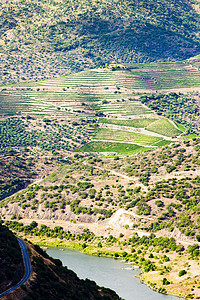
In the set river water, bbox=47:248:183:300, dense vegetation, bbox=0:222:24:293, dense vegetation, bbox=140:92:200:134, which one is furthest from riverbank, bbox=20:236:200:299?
dense vegetation, bbox=140:92:200:134

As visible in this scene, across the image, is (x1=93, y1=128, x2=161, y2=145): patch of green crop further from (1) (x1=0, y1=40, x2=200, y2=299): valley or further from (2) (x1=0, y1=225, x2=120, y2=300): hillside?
(2) (x1=0, y1=225, x2=120, y2=300): hillside

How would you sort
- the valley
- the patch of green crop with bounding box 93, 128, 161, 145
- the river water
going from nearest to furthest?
the river water, the valley, the patch of green crop with bounding box 93, 128, 161, 145

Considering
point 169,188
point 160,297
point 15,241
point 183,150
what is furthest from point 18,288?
point 183,150

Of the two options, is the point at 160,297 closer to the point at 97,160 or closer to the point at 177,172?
the point at 177,172

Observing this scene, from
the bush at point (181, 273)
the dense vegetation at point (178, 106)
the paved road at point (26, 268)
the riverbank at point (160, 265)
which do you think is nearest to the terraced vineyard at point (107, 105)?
the dense vegetation at point (178, 106)

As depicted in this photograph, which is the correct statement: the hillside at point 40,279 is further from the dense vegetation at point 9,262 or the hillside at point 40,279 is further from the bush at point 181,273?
the bush at point 181,273

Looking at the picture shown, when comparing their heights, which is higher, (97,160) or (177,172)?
(177,172)
